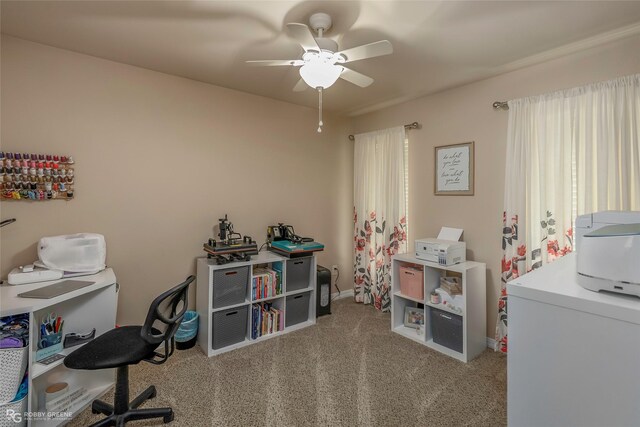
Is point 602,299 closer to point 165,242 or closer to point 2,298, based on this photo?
point 2,298

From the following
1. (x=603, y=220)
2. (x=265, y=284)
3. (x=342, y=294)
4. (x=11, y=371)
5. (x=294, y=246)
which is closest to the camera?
(x=603, y=220)

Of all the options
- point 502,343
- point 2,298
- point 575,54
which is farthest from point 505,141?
point 2,298

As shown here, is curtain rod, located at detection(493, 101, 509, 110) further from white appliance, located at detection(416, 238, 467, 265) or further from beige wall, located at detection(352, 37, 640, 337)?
white appliance, located at detection(416, 238, 467, 265)

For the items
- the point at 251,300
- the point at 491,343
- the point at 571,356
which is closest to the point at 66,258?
the point at 251,300

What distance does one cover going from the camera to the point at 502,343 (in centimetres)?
254

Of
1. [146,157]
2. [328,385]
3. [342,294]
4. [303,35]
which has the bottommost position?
[328,385]

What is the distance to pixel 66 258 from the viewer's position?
207cm

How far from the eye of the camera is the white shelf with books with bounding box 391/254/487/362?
248 cm

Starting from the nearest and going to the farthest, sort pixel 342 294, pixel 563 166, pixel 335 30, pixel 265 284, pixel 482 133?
pixel 335 30 < pixel 563 166 < pixel 482 133 < pixel 265 284 < pixel 342 294

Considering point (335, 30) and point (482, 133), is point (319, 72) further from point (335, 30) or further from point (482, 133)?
point (482, 133)

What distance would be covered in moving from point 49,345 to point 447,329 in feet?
9.40

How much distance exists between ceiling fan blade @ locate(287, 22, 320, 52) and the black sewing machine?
1.74 metres

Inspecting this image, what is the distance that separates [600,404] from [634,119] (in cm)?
207

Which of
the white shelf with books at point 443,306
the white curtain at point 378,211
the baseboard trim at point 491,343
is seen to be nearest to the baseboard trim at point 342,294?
the white curtain at point 378,211
